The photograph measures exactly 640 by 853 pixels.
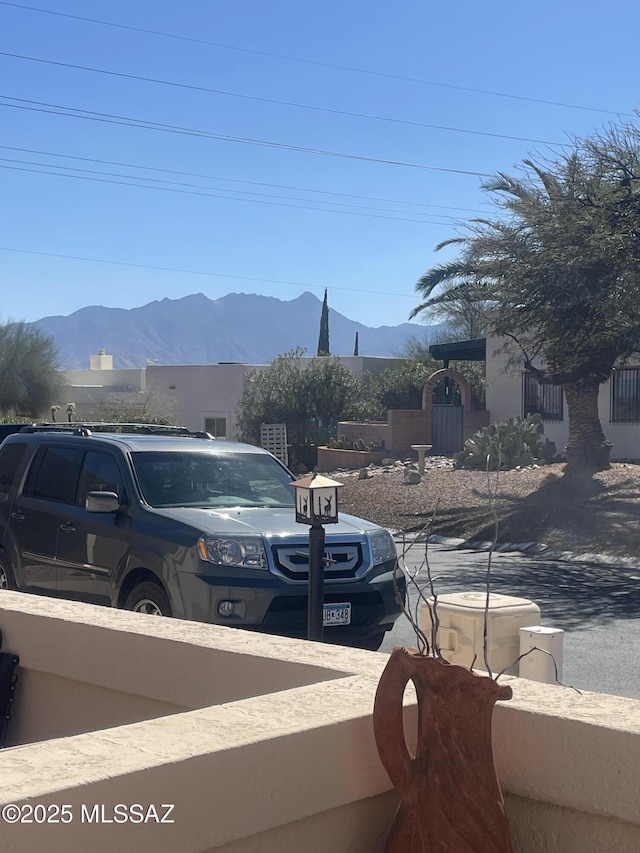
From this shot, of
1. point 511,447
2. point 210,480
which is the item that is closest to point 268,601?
point 210,480

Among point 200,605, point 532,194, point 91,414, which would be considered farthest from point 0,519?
point 91,414

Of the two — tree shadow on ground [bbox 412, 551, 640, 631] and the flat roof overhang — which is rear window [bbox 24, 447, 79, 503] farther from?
the flat roof overhang

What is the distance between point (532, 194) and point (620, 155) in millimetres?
4037

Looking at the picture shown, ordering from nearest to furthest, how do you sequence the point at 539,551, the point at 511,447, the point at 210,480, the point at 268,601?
the point at 268,601 < the point at 210,480 < the point at 539,551 < the point at 511,447

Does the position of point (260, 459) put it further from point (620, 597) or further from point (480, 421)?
point (480, 421)

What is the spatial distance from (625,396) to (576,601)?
16.2 m

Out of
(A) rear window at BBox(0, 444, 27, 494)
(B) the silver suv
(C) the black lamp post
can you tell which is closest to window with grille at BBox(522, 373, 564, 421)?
(A) rear window at BBox(0, 444, 27, 494)

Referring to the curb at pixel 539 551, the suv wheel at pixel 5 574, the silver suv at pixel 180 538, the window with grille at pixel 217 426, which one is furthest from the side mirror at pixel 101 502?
the window with grille at pixel 217 426

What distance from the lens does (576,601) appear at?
1200 cm

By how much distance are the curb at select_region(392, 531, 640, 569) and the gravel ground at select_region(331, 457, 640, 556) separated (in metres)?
0.20

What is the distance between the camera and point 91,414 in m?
46.6

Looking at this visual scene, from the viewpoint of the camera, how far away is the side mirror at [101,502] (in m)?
8.09

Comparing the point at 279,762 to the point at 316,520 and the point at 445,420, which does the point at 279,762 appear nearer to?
the point at 316,520

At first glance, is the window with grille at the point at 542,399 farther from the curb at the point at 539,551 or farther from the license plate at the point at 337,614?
the license plate at the point at 337,614
